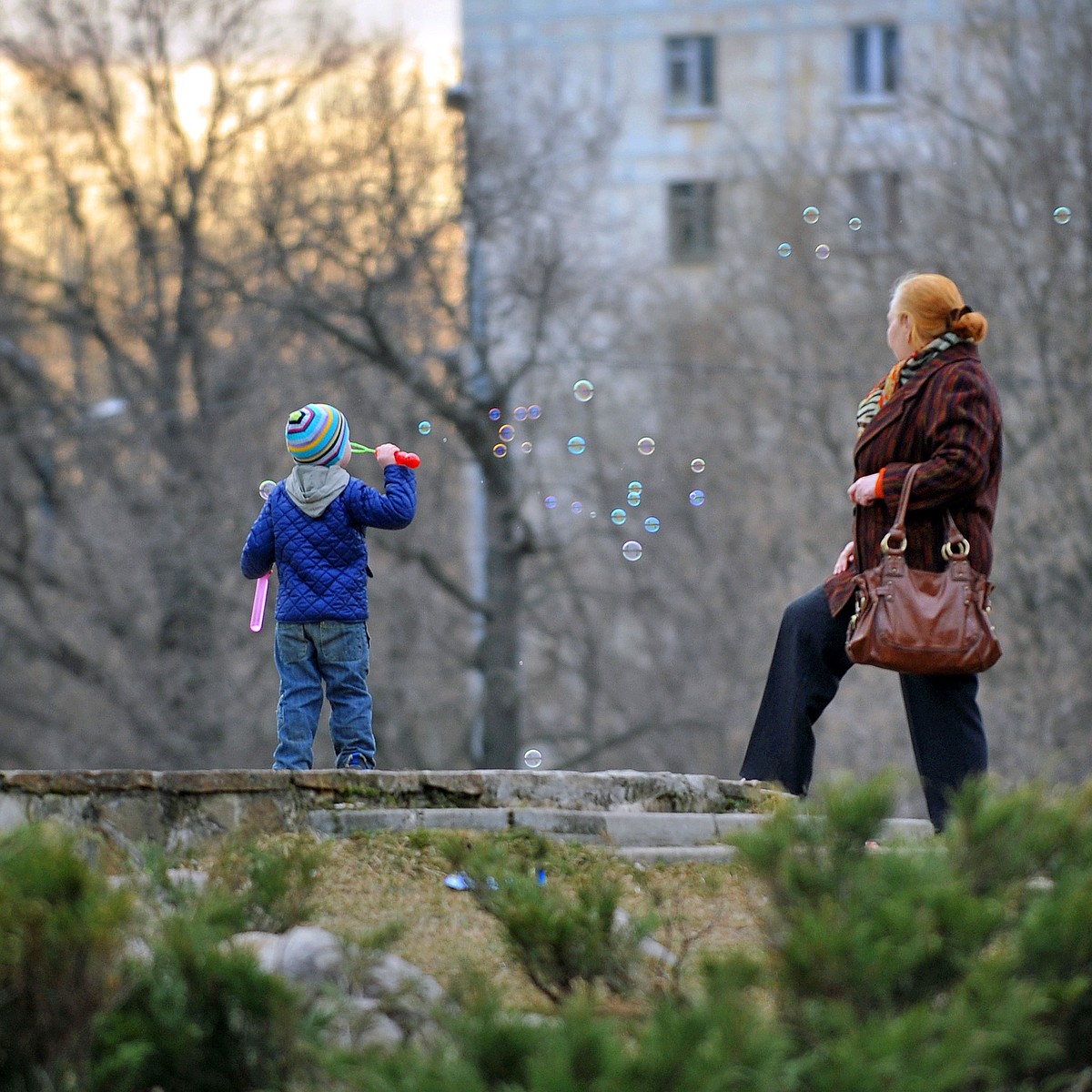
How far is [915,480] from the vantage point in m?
6.02

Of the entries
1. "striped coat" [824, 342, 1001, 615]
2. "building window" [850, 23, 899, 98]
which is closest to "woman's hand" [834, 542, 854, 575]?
"striped coat" [824, 342, 1001, 615]

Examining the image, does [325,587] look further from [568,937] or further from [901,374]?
[568,937]

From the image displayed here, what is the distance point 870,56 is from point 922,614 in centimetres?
2728

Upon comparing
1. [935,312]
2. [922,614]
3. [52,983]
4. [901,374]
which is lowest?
→ [52,983]

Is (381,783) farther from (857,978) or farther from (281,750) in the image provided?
(857,978)

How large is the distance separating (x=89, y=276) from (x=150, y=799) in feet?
65.2

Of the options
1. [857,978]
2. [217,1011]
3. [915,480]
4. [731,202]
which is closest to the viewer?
[857,978]

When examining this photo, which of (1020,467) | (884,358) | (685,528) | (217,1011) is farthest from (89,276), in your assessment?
(217,1011)

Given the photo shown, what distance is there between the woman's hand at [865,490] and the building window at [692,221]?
75.6ft

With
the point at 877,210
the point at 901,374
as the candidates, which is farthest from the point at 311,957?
the point at 877,210

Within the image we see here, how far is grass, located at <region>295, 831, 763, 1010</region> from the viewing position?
4633 millimetres

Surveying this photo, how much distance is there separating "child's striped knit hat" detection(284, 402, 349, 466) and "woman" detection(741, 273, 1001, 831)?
1.73 metres

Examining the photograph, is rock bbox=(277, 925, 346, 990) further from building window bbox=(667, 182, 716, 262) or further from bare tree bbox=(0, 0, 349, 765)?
building window bbox=(667, 182, 716, 262)

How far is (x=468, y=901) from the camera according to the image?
539cm
